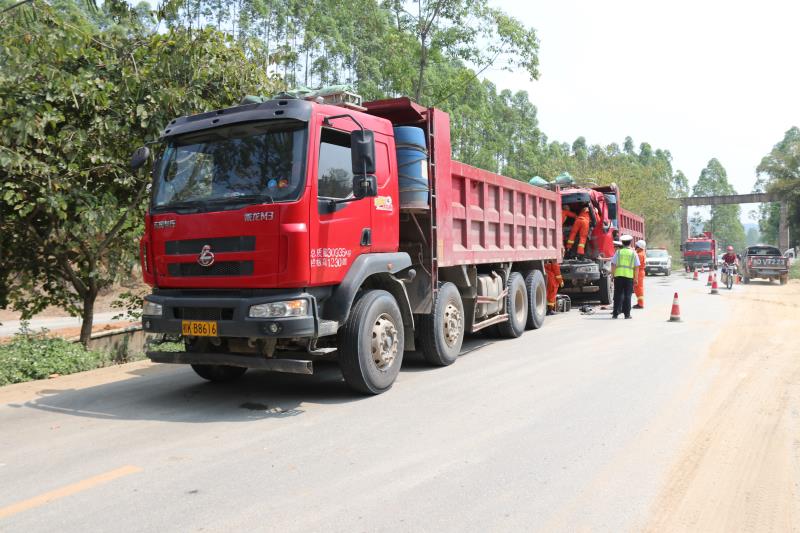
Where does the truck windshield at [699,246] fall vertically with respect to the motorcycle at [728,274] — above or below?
above

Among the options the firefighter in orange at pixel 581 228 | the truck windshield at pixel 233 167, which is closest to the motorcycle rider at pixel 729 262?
the firefighter in orange at pixel 581 228

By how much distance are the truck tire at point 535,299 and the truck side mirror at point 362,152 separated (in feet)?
19.1

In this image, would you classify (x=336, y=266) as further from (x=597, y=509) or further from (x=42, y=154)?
(x=42, y=154)

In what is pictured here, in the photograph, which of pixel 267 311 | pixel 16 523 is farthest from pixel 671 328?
pixel 16 523

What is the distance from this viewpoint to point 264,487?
12.4 feet

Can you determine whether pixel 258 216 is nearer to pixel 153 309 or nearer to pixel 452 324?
pixel 153 309

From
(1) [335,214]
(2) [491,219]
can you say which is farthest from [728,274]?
(1) [335,214]

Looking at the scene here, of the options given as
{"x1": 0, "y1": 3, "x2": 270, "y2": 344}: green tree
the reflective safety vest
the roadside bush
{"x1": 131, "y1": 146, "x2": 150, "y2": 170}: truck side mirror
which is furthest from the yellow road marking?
the reflective safety vest

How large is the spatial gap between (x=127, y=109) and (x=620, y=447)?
315 inches

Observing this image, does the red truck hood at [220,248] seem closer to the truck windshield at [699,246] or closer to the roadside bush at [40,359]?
the roadside bush at [40,359]

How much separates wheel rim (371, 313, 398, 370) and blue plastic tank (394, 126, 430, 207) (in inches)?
56.1

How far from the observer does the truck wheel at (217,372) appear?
268 inches

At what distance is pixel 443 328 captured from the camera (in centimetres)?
765

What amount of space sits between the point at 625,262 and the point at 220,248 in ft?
30.3
